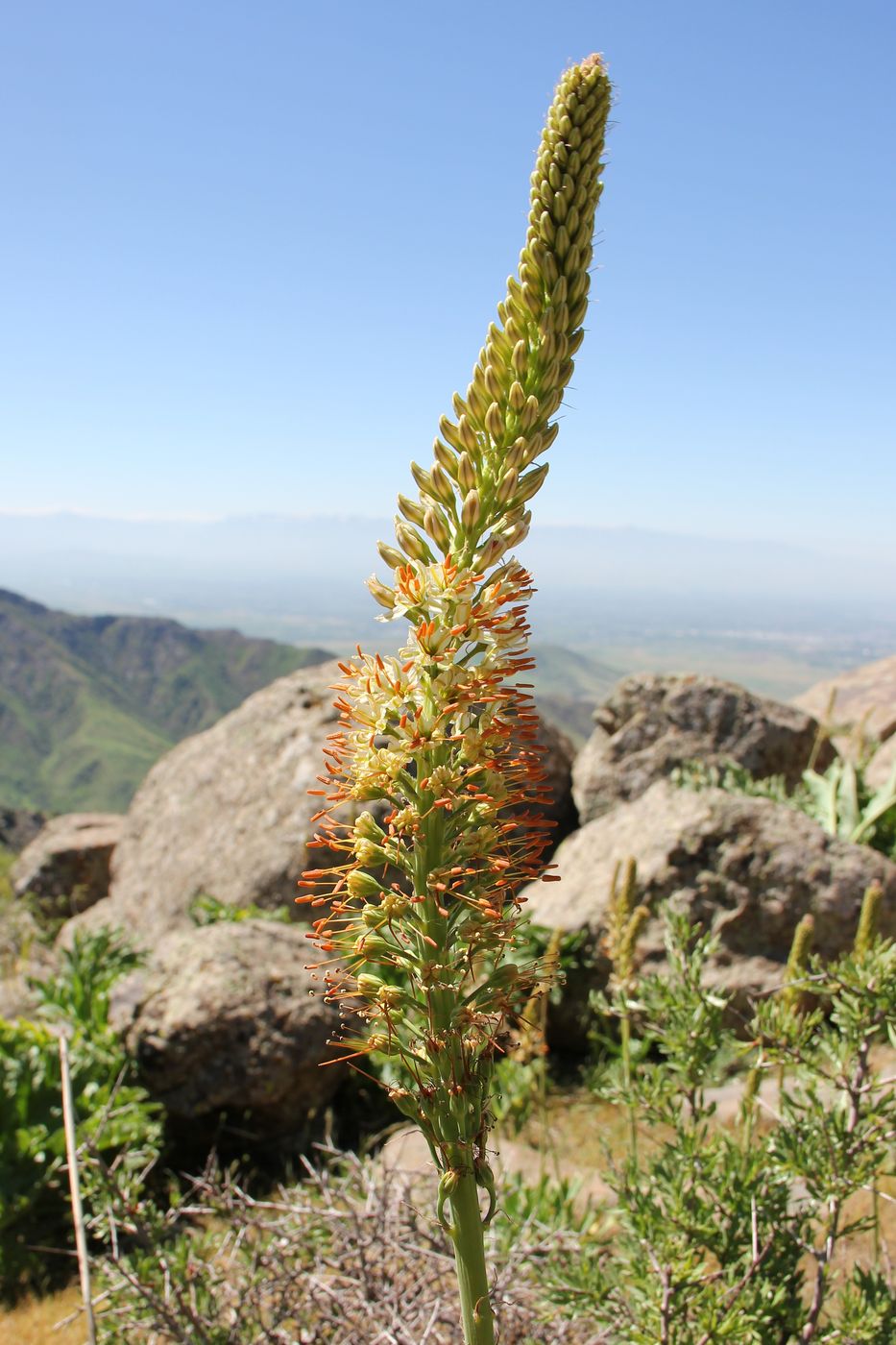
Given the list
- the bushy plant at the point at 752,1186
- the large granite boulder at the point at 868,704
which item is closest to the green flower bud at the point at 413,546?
the bushy plant at the point at 752,1186

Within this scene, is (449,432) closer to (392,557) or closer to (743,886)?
(392,557)

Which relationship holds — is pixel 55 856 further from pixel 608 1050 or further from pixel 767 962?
pixel 767 962

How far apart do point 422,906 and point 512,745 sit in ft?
1.87

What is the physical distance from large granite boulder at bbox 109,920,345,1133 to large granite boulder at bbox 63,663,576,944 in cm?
219

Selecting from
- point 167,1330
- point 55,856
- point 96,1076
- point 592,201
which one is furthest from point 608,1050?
point 55,856

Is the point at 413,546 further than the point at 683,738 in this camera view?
No

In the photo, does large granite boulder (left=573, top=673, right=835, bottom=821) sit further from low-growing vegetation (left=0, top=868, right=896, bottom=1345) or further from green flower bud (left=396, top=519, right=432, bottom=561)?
green flower bud (left=396, top=519, right=432, bottom=561)

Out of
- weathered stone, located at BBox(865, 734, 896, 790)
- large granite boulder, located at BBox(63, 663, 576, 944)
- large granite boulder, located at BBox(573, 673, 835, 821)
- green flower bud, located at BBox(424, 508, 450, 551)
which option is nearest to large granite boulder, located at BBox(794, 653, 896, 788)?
weathered stone, located at BBox(865, 734, 896, 790)

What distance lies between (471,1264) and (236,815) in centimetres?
971

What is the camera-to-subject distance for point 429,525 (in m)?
2.77

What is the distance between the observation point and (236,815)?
38.4 feet

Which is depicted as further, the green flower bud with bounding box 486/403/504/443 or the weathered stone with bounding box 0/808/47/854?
the weathered stone with bounding box 0/808/47/854

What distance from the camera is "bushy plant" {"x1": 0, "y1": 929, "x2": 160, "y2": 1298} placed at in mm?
6148

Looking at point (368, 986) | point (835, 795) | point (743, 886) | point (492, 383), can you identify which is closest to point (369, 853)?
point (368, 986)
